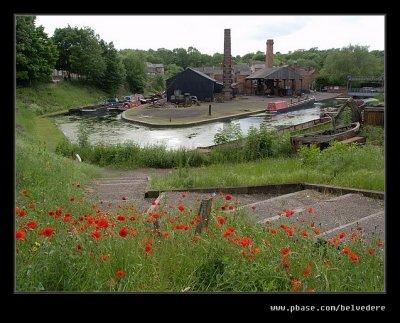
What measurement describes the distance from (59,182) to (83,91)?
106ft

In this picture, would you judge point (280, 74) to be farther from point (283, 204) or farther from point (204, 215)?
point (204, 215)

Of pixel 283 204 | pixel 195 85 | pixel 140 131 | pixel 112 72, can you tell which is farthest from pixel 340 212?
pixel 195 85

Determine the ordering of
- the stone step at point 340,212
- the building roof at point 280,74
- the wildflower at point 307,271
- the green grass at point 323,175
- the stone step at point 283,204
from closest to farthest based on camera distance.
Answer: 1. the wildflower at point 307,271
2. the stone step at point 340,212
3. the stone step at point 283,204
4. the green grass at point 323,175
5. the building roof at point 280,74

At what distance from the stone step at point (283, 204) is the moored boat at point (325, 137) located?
697cm

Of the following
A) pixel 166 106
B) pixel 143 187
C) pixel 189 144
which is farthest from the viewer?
pixel 166 106

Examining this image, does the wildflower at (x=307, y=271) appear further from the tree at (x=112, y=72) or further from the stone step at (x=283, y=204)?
the tree at (x=112, y=72)

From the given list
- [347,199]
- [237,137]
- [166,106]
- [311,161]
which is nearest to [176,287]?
[347,199]

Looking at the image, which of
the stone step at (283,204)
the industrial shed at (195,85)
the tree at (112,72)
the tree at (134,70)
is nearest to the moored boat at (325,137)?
the stone step at (283,204)

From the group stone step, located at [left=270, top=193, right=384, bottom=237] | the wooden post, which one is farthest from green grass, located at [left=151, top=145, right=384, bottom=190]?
the wooden post

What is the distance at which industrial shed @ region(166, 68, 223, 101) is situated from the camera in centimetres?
4628

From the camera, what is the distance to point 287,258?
118 inches

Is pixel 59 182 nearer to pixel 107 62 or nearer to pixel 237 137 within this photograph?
pixel 237 137

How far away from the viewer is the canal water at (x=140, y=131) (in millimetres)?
24266

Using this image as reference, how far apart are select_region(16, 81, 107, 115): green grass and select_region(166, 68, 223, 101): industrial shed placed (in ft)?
30.3
